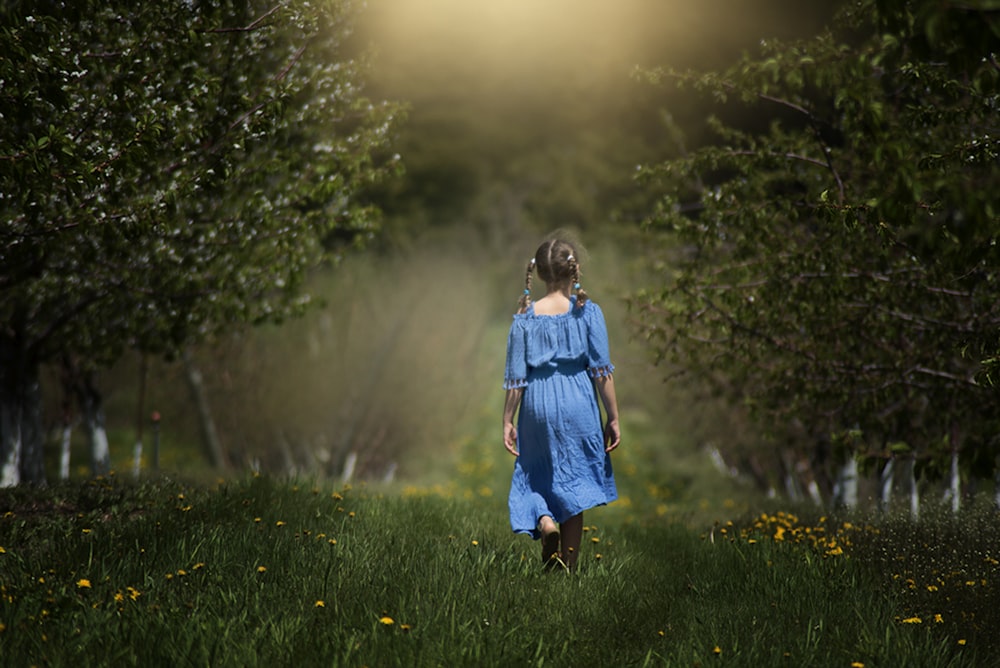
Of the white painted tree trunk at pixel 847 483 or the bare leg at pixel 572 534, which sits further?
the white painted tree trunk at pixel 847 483

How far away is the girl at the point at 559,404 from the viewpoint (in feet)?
18.0

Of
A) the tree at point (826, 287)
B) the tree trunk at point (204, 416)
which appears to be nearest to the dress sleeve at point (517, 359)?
the tree at point (826, 287)

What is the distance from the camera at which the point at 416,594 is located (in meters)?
4.28

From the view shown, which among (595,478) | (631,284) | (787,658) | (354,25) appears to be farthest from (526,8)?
(787,658)

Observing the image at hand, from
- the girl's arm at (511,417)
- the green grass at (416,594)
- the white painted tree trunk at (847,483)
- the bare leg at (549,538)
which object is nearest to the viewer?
the green grass at (416,594)

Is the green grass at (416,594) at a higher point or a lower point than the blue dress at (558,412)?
lower

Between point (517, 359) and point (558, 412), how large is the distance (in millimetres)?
464

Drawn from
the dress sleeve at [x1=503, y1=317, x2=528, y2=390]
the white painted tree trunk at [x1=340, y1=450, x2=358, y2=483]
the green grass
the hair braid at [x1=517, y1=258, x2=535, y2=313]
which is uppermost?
the hair braid at [x1=517, y1=258, x2=535, y2=313]

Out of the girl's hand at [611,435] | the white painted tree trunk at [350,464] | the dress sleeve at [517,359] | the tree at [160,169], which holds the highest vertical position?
the tree at [160,169]

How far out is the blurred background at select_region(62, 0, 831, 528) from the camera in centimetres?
1509

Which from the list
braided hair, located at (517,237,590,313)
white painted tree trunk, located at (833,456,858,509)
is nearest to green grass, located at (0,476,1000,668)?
braided hair, located at (517,237,590,313)

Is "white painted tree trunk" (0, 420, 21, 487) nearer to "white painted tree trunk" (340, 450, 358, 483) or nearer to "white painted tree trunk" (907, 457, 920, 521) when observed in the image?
"white painted tree trunk" (340, 450, 358, 483)

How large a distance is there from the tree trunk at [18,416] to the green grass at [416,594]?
3.34 meters

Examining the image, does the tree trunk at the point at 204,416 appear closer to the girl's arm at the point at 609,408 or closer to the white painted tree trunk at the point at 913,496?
the girl's arm at the point at 609,408
